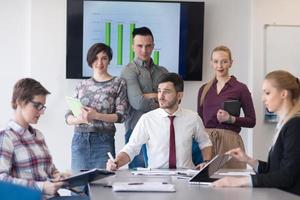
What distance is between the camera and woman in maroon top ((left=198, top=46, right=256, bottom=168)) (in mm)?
4023

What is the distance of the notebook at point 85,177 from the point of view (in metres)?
2.66

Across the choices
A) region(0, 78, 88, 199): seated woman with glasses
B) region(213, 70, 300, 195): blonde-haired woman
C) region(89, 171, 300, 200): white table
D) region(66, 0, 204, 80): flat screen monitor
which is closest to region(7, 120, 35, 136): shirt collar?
region(0, 78, 88, 199): seated woman with glasses

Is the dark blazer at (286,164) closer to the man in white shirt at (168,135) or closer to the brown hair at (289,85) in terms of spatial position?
the brown hair at (289,85)

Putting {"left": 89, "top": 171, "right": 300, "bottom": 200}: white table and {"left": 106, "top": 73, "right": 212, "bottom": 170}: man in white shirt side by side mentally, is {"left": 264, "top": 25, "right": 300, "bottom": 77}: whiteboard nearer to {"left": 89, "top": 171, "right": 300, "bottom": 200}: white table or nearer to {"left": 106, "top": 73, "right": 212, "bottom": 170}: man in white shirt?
{"left": 106, "top": 73, "right": 212, "bottom": 170}: man in white shirt

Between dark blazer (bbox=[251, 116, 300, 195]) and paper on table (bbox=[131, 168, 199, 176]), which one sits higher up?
dark blazer (bbox=[251, 116, 300, 195])

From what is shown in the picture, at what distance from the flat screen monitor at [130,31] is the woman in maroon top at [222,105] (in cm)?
101

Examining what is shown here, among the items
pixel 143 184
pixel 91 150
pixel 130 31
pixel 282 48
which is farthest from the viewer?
pixel 282 48

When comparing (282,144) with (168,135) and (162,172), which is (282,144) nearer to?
(162,172)

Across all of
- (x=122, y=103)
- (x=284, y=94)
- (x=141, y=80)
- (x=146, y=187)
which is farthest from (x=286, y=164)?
(x=141, y=80)

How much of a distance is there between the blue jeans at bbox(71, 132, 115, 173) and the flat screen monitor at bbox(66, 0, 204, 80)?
1222 millimetres

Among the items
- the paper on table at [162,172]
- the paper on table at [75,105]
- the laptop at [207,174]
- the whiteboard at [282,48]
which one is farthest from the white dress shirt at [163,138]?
the whiteboard at [282,48]

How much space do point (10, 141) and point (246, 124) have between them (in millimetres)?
1918

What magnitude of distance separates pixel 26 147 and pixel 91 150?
3.63 feet

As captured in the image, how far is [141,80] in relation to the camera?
13.6 feet
